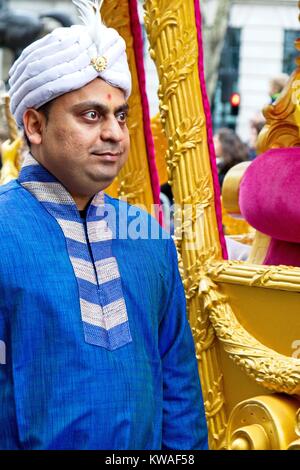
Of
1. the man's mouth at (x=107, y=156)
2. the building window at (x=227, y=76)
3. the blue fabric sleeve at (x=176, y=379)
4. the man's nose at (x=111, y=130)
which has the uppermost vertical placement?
the man's nose at (x=111, y=130)

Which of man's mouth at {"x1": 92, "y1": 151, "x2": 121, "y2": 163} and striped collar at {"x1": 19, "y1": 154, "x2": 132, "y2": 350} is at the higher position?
man's mouth at {"x1": 92, "y1": 151, "x2": 121, "y2": 163}

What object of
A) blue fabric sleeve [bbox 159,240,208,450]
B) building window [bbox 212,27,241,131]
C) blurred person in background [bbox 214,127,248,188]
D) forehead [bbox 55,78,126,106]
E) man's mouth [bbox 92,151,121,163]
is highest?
forehead [bbox 55,78,126,106]

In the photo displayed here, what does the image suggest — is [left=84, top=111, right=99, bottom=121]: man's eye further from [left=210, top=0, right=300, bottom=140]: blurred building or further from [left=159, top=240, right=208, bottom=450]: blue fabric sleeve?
[left=210, top=0, right=300, bottom=140]: blurred building

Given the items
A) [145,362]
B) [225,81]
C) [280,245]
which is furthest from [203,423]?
[225,81]

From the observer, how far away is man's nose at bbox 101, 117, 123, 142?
8.07 ft

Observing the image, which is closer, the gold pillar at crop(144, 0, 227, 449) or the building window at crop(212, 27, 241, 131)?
the gold pillar at crop(144, 0, 227, 449)

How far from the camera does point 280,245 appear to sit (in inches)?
145

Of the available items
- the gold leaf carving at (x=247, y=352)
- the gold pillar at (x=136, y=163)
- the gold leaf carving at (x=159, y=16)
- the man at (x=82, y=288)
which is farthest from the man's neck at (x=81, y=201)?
the gold pillar at (x=136, y=163)

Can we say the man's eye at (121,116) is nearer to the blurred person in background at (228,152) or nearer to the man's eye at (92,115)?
the man's eye at (92,115)

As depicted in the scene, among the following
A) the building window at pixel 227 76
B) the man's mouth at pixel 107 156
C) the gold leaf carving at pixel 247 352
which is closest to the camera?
the man's mouth at pixel 107 156

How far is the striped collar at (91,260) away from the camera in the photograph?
2.40 meters

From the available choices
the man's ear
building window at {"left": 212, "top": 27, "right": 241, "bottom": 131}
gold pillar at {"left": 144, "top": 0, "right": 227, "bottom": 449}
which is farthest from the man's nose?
building window at {"left": 212, "top": 27, "right": 241, "bottom": 131}

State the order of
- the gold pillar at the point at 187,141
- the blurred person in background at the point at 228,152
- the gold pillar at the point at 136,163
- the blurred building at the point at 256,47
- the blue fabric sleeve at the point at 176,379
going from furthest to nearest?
the blurred building at the point at 256,47 → the blurred person in background at the point at 228,152 → the gold pillar at the point at 136,163 → the gold pillar at the point at 187,141 → the blue fabric sleeve at the point at 176,379

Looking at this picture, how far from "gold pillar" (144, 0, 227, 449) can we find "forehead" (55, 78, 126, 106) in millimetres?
1152
